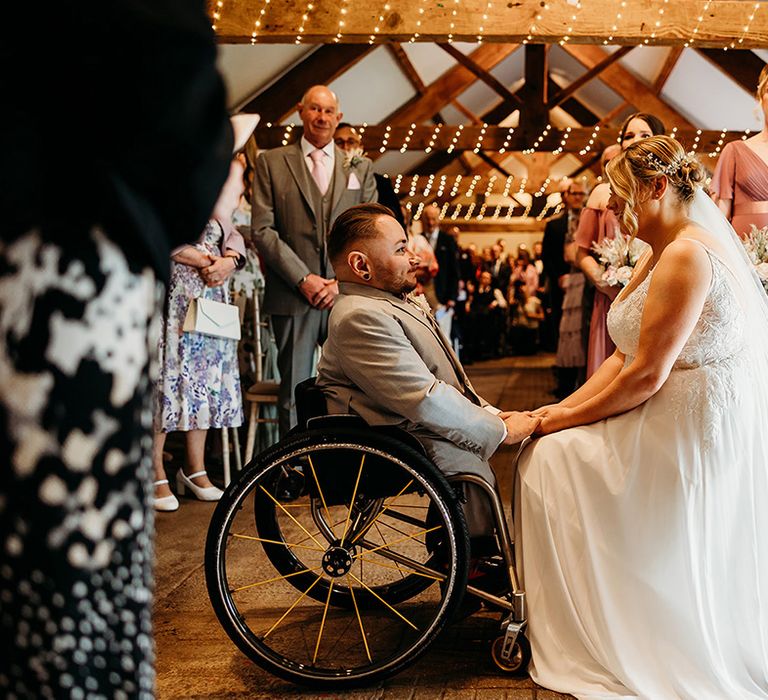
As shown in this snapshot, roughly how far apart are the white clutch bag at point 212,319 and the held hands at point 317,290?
317 millimetres

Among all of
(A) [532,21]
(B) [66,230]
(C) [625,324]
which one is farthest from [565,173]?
(B) [66,230]

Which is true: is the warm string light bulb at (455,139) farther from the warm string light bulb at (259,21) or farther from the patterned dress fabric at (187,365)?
the patterned dress fabric at (187,365)

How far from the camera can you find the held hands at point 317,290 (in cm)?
395

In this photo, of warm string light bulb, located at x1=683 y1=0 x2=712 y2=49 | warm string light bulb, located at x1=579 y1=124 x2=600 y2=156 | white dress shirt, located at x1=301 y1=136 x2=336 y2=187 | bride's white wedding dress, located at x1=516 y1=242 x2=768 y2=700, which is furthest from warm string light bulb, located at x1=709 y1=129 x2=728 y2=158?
bride's white wedding dress, located at x1=516 y1=242 x2=768 y2=700

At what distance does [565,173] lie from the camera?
751 inches

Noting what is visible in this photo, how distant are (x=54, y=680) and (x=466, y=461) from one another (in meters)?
1.31

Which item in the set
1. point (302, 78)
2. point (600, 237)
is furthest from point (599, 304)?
point (302, 78)

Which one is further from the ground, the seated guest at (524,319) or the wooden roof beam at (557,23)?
the wooden roof beam at (557,23)

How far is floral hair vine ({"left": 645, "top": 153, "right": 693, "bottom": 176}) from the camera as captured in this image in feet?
7.31

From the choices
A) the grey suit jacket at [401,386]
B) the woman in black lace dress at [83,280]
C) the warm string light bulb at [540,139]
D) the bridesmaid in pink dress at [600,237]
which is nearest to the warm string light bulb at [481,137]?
the warm string light bulb at [540,139]

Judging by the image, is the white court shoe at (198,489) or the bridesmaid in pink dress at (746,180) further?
the white court shoe at (198,489)

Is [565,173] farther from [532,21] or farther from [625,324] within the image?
[625,324]

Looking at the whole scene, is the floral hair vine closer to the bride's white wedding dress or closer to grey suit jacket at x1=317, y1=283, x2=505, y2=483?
the bride's white wedding dress

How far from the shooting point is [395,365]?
6.99ft
